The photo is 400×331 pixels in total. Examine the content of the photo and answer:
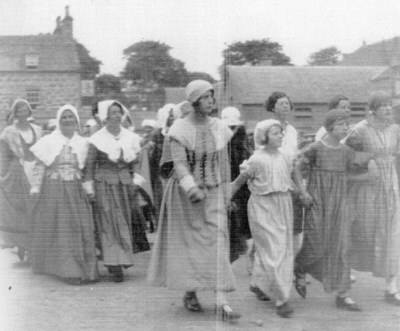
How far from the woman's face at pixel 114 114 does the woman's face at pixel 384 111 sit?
241 cm

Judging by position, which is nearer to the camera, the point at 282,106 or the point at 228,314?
the point at 228,314

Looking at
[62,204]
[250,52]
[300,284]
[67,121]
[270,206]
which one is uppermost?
[250,52]

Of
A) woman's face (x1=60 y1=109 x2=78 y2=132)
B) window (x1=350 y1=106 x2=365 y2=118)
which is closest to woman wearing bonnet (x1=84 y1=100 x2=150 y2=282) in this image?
woman's face (x1=60 y1=109 x2=78 y2=132)

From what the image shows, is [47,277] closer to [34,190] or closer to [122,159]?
[34,190]

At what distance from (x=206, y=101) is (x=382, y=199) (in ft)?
5.85

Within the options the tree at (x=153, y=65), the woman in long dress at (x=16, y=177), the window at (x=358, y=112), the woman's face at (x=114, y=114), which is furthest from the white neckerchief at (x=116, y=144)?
the window at (x=358, y=112)

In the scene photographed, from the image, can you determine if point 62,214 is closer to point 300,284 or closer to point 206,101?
point 206,101

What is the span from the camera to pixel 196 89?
204 inches

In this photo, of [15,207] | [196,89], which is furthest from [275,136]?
[15,207]

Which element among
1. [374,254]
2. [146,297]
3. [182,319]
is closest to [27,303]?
[146,297]

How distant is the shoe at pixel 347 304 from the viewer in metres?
5.37

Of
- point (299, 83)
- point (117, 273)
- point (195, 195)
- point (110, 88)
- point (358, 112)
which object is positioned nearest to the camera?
point (195, 195)

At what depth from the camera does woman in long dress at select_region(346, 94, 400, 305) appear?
18.8 ft

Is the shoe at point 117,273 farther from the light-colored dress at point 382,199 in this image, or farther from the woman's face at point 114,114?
the light-colored dress at point 382,199
